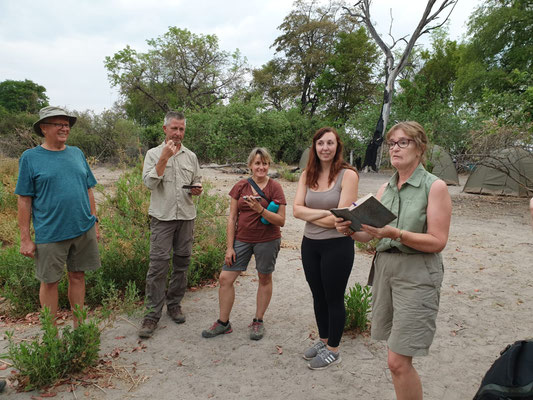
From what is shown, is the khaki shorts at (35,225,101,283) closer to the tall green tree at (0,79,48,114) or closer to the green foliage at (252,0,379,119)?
the green foliage at (252,0,379,119)

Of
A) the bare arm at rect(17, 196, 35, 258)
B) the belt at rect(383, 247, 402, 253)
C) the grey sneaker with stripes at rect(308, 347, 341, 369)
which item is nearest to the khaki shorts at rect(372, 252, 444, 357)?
the belt at rect(383, 247, 402, 253)

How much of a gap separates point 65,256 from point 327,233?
2.31 m

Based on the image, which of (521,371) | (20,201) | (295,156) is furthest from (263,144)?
(521,371)

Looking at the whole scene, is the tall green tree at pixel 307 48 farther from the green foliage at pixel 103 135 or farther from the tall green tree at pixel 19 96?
the tall green tree at pixel 19 96

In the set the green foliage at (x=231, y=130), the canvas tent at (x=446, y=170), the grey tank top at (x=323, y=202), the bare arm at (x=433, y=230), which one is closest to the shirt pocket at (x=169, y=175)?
the grey tank top at (x=323, y=202)

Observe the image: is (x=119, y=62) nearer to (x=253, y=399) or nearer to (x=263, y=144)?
(x=263, y=144)

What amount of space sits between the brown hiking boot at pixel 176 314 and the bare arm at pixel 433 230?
8.83 ft

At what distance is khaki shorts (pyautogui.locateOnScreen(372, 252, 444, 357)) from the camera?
2059 mm

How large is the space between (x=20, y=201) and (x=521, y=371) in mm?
3661

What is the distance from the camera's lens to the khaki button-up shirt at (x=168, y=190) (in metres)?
3.66

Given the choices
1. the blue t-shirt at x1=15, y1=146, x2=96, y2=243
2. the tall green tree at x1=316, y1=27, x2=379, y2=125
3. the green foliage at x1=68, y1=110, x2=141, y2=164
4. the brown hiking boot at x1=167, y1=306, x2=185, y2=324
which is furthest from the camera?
the tall green tree at x1=316, y1=27, x2=379, y2=125

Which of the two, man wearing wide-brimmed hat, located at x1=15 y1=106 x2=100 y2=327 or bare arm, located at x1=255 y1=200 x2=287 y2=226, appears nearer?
man wearing wide-brimmed hat, located at x1=15 y1=106 x2=100 y2=327

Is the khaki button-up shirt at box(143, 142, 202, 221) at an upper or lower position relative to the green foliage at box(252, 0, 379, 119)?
lower

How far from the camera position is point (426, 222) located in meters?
2.12
